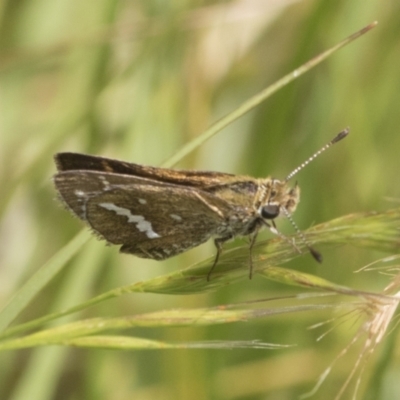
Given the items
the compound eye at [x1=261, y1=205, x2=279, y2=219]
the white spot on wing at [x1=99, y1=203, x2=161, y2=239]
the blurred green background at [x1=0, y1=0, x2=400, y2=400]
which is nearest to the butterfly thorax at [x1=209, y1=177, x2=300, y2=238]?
the compound eye at [x1=261, y1=205, x2=279, y2=219]

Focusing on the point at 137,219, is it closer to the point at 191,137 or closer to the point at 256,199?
the point at 256,199

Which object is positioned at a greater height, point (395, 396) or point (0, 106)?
point (0, 106)

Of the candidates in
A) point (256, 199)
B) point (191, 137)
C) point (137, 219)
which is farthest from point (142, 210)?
point (191, 137)

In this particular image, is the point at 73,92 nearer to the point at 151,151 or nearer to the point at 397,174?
the point at 151,151

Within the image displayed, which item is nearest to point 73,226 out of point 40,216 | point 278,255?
point 40,216

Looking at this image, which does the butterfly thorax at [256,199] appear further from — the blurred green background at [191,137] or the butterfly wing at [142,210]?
the blurred green background at [191,137]

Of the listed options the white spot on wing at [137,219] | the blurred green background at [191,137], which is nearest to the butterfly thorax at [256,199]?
the white spot on wing at [137,219]
